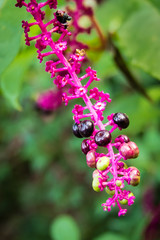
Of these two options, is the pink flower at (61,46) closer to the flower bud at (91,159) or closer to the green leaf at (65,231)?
the flower bud at (91,159)

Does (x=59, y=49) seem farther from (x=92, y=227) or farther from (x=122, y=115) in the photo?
(x=92, y=227)

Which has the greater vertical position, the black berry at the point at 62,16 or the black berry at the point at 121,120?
the black berry at the point at 62,16

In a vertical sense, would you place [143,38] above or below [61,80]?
above

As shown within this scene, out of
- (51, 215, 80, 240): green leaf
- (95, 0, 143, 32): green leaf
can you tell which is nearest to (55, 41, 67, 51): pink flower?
(95, 0, 143, 32): green leaf

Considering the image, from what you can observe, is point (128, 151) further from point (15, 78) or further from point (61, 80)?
point (15, 78)

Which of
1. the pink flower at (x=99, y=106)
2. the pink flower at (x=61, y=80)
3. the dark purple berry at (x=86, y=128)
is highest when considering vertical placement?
the pink flower at (x=61, y=80)

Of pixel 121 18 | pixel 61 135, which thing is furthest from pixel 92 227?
pixel 121 18

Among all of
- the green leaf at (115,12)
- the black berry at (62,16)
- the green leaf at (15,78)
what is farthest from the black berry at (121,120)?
the green leaf at (115,12)

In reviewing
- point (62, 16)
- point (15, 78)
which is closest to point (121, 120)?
point (62, 16)
